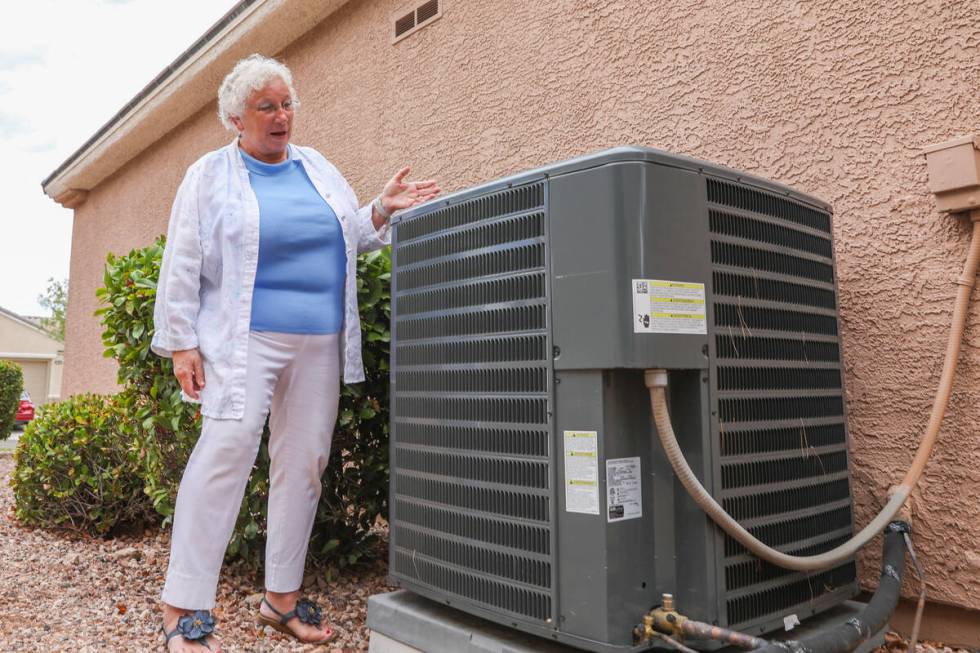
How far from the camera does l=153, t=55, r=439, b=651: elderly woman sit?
210 cm

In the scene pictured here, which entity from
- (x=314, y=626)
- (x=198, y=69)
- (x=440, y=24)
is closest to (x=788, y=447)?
(x=314, y=626)

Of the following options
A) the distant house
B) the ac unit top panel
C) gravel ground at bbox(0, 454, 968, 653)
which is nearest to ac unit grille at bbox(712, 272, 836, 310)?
the ac unit top panel

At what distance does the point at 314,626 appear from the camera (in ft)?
7.52

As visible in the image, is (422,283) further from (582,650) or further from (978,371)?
(978,371)

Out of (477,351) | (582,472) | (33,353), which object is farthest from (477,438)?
(33,353)

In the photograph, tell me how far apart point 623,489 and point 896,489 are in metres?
0.94

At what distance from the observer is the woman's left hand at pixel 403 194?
2.44 m

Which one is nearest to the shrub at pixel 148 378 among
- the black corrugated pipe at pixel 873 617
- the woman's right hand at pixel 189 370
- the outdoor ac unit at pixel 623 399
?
the woman's right hand at pixel 189 370

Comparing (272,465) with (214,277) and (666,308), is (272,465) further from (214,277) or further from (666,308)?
(666,308)

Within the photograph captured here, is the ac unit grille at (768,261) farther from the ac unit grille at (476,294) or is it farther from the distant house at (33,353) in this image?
the distant house at (33,353)

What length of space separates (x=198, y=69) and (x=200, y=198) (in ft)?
15.4

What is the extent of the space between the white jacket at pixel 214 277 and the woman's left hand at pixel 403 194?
46 cm

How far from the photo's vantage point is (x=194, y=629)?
2039 millimetres

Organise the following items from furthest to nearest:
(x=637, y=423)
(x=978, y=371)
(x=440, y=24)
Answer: (x=440, y=24), (x=978, y=371), (x=637, y=423)
